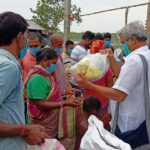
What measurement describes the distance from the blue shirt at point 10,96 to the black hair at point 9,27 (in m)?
0.07

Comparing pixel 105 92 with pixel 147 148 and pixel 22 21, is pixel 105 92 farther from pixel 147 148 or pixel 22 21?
pixel 22 21

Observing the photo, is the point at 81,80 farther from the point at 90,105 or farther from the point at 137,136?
the point at 90,105

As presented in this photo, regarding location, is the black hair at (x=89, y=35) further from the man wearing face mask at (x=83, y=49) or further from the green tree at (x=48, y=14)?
the green tree at (x=48, y=14)

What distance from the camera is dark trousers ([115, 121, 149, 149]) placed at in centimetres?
265

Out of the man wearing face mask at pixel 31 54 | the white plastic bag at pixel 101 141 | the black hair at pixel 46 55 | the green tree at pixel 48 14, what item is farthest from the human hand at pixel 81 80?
the green tree at pixel 48 14

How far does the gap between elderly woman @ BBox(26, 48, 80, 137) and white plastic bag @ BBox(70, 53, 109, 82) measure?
0.35 m

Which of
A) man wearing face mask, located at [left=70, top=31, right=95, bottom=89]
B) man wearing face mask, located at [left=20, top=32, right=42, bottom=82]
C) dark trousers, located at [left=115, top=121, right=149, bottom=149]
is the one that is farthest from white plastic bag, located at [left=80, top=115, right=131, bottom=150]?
man wearing face mask, located at [left=70, top=31, right=95, bottom=89]

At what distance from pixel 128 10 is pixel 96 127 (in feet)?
21.4

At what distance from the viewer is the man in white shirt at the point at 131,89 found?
2.56 metres

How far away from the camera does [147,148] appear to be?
268 centimetres

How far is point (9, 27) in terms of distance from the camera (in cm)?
186

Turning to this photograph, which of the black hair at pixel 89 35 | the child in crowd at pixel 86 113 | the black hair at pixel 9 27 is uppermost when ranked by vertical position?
the black hair at pixel 9 27

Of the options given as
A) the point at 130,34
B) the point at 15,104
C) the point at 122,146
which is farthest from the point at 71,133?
the point at 15,104

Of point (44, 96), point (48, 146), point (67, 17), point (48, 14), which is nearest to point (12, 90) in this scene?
point (48, 146)
